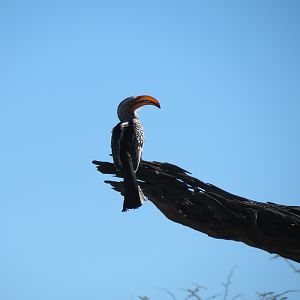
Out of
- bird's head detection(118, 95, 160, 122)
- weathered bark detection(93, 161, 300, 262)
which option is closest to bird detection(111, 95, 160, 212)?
bird's head detection(118, 95, 160, 122)

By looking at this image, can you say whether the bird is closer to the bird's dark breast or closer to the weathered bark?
the bird's dark breast

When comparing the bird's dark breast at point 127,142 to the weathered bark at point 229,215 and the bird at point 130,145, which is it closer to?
the bird at point 130,145

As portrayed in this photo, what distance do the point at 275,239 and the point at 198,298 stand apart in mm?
1307

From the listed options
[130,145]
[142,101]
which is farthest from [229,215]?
[142,101]

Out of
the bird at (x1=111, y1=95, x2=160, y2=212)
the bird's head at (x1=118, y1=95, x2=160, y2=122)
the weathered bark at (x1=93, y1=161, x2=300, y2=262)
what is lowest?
the weathered bark at (x1=93, y1=161, x2=300, y2=262)

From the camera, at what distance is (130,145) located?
6.37 meters

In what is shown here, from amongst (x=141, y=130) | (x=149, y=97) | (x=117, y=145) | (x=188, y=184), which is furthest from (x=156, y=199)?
(x=149, y=97)

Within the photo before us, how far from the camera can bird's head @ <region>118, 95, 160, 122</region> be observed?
25.2 feet

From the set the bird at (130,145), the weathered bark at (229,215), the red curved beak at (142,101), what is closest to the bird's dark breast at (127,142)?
the bird at (130,145)

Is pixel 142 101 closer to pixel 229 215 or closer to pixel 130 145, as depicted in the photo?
pixel 130 145

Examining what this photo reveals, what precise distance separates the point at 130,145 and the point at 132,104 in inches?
57.2

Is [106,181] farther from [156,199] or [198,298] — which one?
[198,298]

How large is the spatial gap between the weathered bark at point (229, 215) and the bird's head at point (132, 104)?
319 cm

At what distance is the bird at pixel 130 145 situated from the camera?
5273 millimetres
